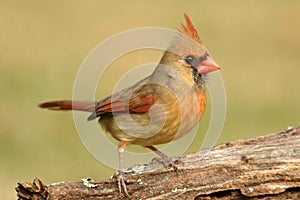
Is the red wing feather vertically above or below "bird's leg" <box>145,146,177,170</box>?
above

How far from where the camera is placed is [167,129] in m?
4.22

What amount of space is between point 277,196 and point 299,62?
664 centimetres

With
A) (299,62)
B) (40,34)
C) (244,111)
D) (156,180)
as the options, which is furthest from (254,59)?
(156,180)

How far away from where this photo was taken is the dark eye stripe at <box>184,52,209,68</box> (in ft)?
14.5

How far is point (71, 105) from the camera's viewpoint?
4.68 meters

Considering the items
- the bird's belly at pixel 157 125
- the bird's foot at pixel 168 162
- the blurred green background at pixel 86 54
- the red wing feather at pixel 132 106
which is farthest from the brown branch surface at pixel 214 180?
the blurred green background at pixel 86 54

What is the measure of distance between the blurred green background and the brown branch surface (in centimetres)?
256

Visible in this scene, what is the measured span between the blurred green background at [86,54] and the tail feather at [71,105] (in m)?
2.00

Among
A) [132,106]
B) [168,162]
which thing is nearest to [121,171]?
[168,162]

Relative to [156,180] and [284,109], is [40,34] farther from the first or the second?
[156,180]

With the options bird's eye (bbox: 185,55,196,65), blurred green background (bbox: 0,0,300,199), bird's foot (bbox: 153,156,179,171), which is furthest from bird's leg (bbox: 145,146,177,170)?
blurred green background (bbox: 0,0,300,199)

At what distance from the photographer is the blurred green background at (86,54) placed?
7.33 meters

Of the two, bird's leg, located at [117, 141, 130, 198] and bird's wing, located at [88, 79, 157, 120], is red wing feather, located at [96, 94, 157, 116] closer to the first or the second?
bird's wing, located at [88, 79, 157, 120]

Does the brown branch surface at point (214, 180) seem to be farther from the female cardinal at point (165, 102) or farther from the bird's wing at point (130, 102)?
the bird's wing at point (130, 102)
